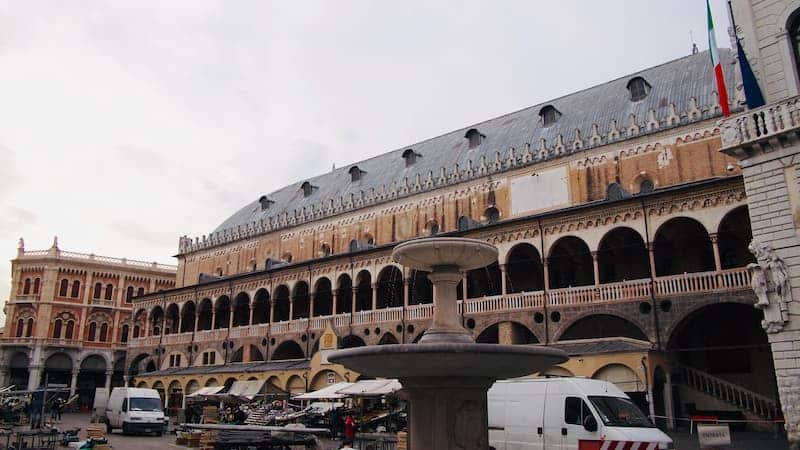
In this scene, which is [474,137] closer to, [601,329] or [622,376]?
[601,329]

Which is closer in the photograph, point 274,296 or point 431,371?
point 431,371

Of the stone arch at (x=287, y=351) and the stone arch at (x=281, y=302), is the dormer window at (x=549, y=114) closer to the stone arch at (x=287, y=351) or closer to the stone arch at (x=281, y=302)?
the stone arch at (x=281, y=302)

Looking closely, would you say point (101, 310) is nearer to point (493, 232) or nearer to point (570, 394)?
point (493, 232)

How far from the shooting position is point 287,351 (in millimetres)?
38438

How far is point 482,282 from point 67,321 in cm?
4288

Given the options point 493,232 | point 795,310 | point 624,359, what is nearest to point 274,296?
point 493,232

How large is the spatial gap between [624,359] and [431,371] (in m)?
14.8

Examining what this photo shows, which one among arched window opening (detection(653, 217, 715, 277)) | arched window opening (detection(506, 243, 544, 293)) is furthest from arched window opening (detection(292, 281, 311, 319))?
arched window opening (detection(653, 217, 715, 277))

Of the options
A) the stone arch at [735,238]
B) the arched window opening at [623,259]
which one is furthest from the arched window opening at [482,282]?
the stone arch at [735,238]

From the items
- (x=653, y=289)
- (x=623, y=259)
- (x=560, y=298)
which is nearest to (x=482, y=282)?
(x=560, y=298)

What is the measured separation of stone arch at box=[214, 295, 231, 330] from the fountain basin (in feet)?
109

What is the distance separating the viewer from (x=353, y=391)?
77.5ft

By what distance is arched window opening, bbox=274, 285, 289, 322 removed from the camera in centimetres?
3938

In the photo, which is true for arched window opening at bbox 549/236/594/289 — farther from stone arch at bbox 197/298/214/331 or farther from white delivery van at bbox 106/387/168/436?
A: stone arch at bbox 197/298/214/331
